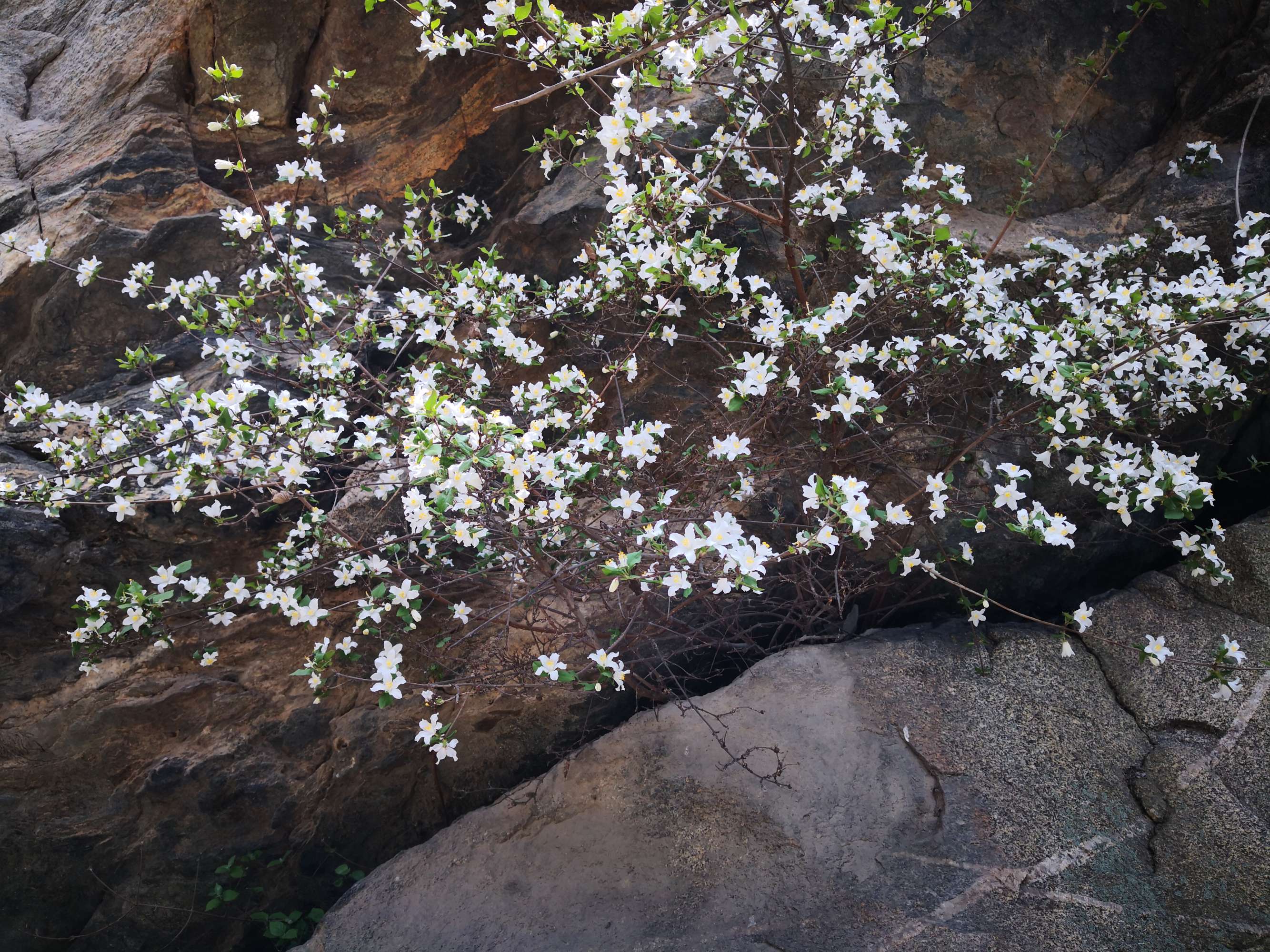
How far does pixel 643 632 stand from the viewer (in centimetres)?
264

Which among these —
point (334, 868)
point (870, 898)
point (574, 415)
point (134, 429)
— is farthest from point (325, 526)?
point (870, 898)

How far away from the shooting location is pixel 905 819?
Answer: 2.30 m

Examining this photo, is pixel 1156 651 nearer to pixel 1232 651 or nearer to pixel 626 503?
pixel 1232 651

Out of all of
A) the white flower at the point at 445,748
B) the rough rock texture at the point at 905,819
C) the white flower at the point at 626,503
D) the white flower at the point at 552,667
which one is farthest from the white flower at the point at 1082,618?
the white flower at the point at 445,748

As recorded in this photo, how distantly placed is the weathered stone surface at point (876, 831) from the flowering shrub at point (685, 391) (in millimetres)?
263

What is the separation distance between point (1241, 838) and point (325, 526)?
9.81 ft

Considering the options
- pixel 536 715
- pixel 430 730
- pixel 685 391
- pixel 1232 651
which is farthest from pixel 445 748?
pixel 1232 651

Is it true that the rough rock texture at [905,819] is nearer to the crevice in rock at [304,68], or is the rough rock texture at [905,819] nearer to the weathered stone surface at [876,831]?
the weathered stone surface at [876,831]

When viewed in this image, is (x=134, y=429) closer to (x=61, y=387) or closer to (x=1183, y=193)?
(x=61, y=387)

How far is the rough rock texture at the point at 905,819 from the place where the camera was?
2.08 meters

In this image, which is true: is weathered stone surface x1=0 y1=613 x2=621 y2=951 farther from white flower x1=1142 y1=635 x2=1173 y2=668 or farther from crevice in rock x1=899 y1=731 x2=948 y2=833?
white flower x1=1142 y1=635 x2=1173 y2=668

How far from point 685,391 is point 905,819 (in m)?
1.84

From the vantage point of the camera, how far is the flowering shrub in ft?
7.32

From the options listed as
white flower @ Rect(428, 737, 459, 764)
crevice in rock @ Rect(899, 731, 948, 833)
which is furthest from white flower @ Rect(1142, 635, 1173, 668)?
white flower @ Rect(428, 737, 459, 764)
